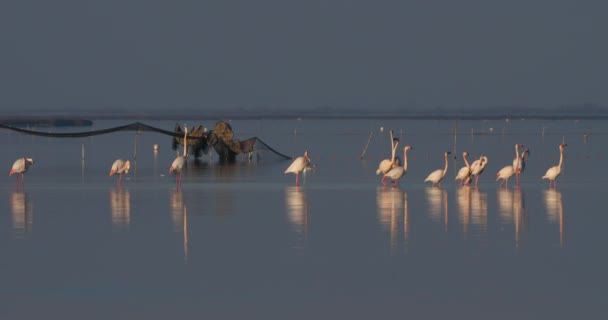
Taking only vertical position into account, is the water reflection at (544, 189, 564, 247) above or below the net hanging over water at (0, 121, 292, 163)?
below

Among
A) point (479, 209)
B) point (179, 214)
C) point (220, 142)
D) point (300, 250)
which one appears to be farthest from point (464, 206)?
point (220, 142)

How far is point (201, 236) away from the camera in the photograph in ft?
46.3

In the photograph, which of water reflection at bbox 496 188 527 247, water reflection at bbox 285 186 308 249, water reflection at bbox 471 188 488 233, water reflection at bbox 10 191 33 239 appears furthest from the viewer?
water reflection at bbox 471 188 488 233

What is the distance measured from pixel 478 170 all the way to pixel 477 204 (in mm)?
5160

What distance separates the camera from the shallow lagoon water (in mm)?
9875

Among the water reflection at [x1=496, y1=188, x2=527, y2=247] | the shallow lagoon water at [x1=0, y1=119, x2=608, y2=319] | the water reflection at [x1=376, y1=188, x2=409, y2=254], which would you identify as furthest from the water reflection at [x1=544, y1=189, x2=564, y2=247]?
the water reflection at [x1=376, y1=188, x2=409, y2=254]

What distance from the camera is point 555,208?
1789 cm

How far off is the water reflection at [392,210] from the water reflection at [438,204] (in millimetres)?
353

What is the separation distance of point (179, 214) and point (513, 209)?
4534mm

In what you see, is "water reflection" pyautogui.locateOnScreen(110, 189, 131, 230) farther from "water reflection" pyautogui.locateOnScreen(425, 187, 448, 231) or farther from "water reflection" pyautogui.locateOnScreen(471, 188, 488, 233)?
"water reflection" pyautogui.locateOnScreen(471, 188, 488, 233)

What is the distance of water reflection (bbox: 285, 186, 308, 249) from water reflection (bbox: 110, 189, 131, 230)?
203cm

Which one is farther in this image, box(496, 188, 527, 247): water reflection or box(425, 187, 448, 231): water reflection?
box(425, 187, 448, 231): water reflection

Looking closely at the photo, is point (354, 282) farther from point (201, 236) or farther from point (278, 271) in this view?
point (201, 236)

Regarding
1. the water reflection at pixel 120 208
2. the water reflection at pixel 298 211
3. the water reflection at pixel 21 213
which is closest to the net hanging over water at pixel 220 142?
the water reflection at pixel 298 211
